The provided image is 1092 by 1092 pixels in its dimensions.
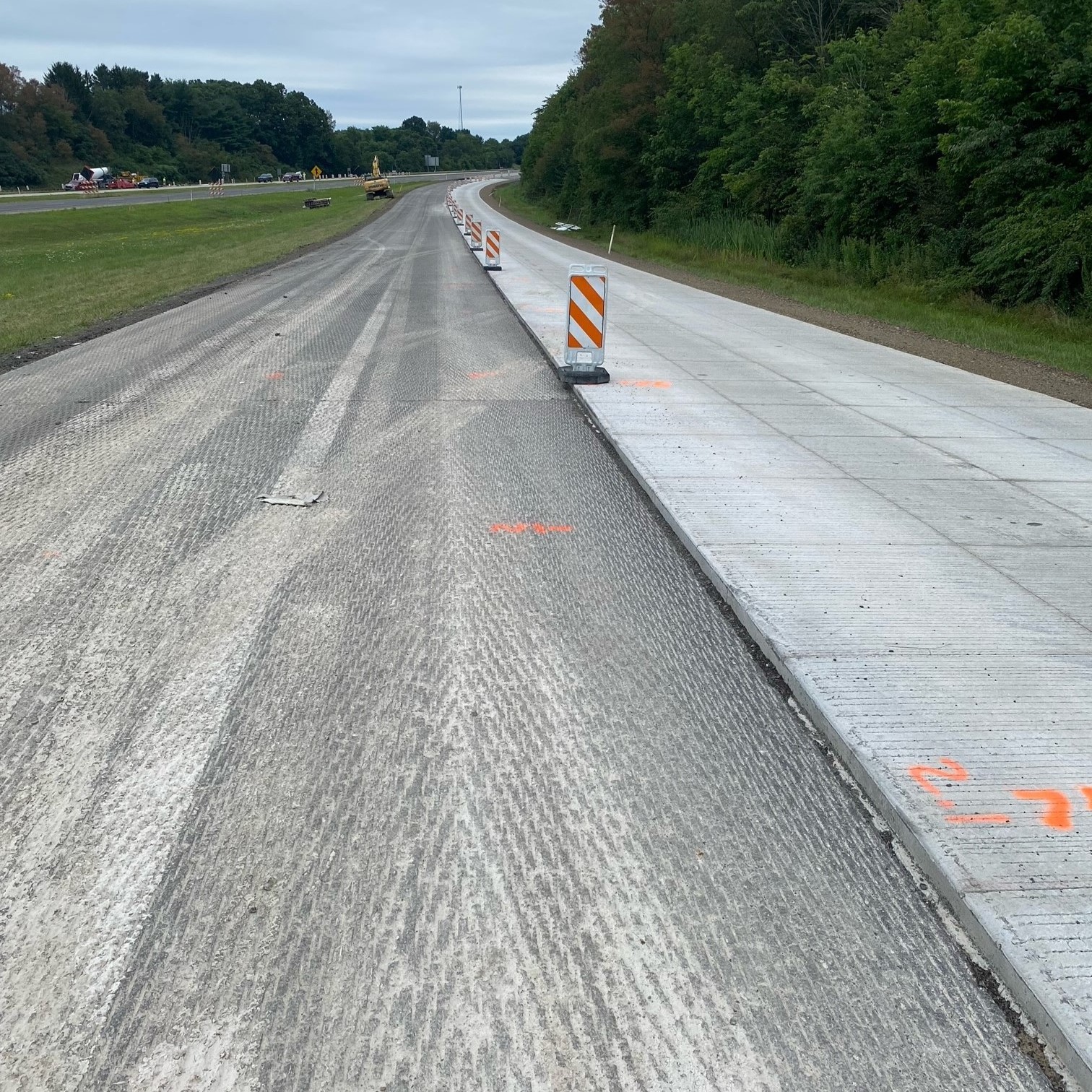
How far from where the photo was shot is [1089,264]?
16.7 meters

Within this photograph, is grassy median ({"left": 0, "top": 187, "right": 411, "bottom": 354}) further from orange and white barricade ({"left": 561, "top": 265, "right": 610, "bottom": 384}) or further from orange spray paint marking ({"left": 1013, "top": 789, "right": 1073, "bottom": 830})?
orange spray paint marking ({"left": 1013, "top": 789, "right": 1073, "bottom": 830})

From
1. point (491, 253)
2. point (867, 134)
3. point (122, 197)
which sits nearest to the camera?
point (867, 134)

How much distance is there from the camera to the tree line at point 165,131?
102438 mm

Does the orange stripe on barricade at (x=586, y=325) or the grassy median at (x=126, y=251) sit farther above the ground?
the orange stripe on barricade at (x=586, y=325)

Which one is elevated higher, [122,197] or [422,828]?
[122,197]

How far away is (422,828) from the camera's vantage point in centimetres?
332

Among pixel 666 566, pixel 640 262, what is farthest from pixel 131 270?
pixel 666 566

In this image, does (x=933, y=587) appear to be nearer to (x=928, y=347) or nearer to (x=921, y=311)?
(x=928, y=347)

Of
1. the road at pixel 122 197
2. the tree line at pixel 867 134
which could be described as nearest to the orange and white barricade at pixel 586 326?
the tree line at pixel 867 134

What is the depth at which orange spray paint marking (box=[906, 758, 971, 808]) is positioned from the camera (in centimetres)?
356

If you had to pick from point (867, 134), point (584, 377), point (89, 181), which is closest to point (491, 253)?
point (867, 134)

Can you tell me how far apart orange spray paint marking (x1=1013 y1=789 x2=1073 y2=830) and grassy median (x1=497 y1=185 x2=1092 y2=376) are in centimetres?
1090

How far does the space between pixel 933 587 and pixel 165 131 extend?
149 metres

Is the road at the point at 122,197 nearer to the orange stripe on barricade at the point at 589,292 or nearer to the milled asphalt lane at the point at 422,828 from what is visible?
the orange stripe on barricade at the point at 589,292
